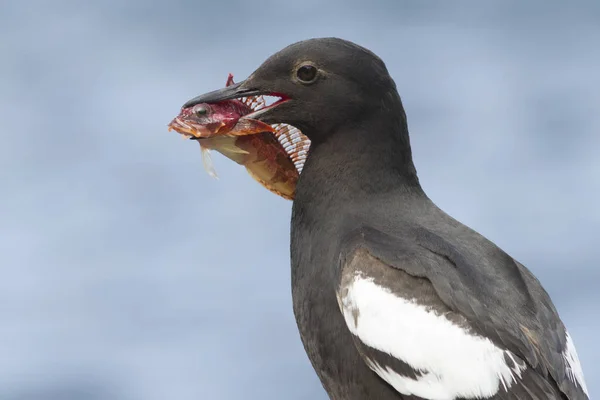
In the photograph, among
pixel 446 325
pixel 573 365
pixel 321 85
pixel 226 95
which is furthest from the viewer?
pixel 226 95

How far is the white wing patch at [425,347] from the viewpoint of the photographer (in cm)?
1052

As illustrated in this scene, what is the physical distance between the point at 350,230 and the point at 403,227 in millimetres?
335

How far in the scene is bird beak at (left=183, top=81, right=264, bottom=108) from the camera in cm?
1165

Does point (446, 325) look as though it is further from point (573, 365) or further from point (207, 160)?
point (207, 160)

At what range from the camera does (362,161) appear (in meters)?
11.5

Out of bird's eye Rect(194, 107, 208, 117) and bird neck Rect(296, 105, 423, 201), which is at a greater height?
bird's eye Rect(194, 107, 208, 117)

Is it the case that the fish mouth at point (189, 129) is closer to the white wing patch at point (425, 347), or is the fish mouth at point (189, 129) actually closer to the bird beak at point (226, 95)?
the bird beak at point (226, 95)

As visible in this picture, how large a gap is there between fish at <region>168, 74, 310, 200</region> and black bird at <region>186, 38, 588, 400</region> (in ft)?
0.37

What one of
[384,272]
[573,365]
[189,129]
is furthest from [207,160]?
[573,365]

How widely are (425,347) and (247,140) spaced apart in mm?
2082

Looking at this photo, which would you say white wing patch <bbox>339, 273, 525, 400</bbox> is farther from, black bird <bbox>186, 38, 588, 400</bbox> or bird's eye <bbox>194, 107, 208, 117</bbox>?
bird's eye <bbox>194, 107, 208, 117</bbox>

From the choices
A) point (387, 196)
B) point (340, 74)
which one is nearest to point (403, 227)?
point (387, 196)

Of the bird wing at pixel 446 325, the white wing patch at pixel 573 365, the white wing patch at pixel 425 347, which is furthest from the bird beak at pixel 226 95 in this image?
the white wing patch at pixel 573 365

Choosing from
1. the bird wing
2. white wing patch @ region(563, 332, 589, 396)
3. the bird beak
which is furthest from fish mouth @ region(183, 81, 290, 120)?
white wing patch @ region(563, 332, 589, 396)
